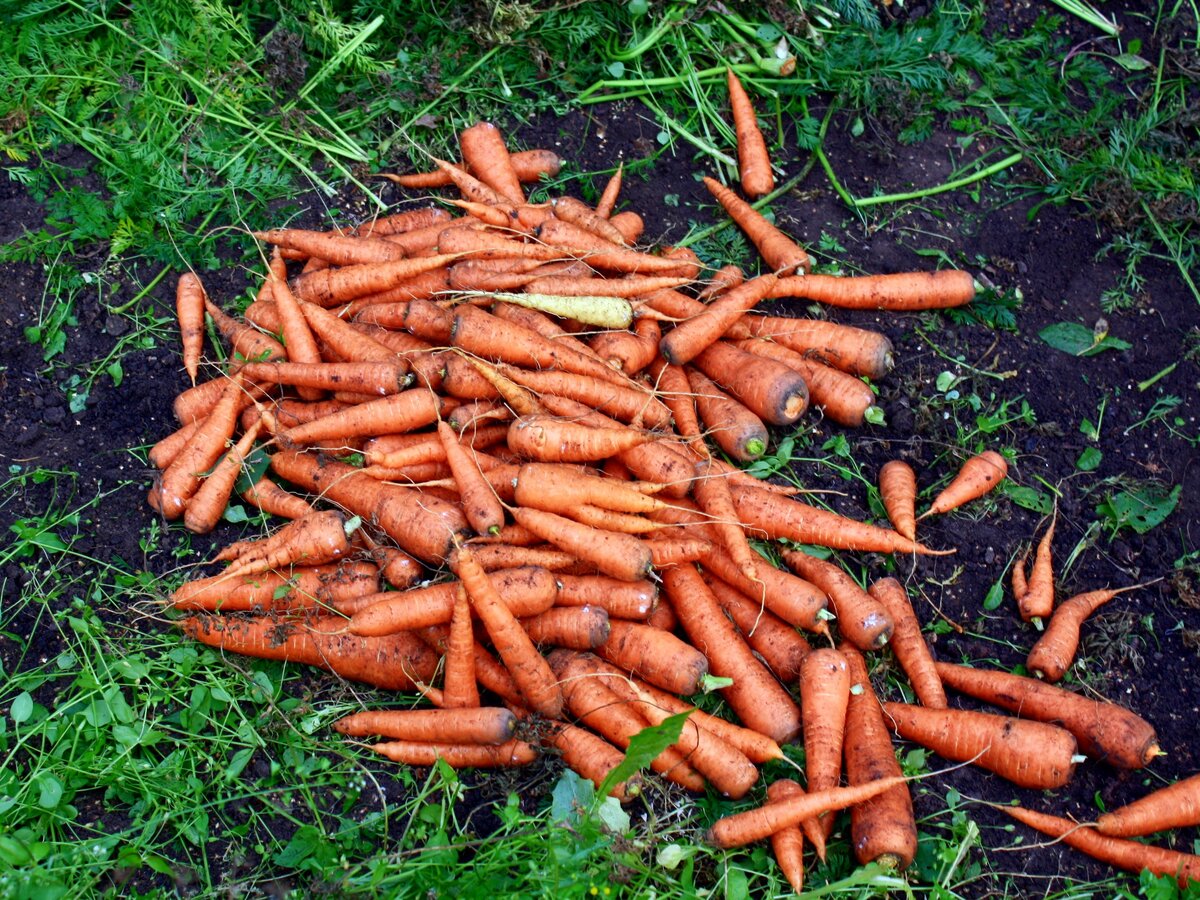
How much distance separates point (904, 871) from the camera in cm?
307

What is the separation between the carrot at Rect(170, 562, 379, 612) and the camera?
3615mm

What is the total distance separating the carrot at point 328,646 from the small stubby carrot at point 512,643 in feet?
1.14

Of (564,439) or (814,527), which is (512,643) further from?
(814,527)

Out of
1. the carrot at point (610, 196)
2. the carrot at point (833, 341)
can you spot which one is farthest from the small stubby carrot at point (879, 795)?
the carrot at point (610, 196)

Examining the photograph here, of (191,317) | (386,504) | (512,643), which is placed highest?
(191,317)

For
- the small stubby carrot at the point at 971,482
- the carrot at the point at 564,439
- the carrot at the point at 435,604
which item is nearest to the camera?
the carrot at the point at 435,604

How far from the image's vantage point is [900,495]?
156 inches

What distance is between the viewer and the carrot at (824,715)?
3262 millimetres

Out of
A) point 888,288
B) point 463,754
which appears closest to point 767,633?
point 463,754

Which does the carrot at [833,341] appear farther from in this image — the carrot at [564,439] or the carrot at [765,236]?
the carrot at [564,439]

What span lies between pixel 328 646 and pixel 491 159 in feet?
8.57

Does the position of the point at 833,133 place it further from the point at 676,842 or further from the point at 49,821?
the point at 49,821

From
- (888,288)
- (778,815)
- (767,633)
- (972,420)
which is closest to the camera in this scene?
(778,815)

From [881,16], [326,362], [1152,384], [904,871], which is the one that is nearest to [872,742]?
[904,871]
